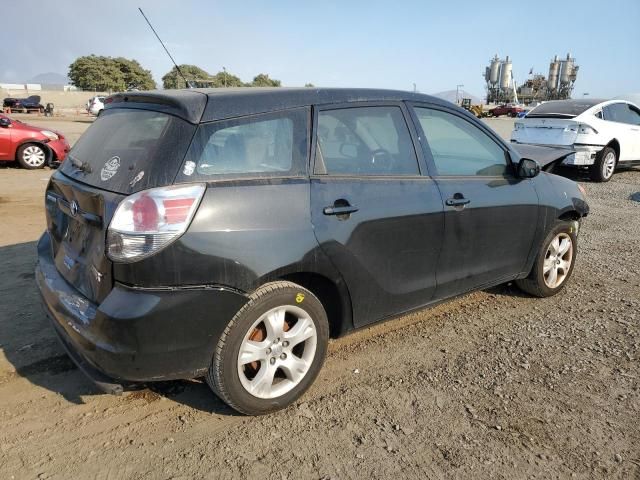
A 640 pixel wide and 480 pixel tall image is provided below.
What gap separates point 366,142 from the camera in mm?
3135

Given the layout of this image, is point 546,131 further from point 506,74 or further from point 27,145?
point 506,74

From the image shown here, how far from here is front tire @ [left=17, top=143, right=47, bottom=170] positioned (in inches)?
451

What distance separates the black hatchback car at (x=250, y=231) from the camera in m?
2.33

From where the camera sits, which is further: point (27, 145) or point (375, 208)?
point (27, 145)

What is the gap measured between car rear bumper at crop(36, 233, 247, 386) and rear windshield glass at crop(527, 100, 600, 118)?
1027cm

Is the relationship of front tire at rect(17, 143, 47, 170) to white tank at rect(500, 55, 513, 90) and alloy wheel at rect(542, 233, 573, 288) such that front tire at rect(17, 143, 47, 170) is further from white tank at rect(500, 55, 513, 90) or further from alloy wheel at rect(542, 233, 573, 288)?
white tank at rect(500, 55, 513, 90)

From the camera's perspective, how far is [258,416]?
2764 mm

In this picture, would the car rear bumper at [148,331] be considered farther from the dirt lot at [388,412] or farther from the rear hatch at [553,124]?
the rear hatch at [553,124]

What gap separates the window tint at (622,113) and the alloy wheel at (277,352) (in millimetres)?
10562

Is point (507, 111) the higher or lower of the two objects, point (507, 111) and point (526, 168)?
the higher

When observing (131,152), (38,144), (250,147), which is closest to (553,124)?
(250,147)

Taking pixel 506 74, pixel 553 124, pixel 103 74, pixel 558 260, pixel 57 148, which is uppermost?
pixel 506 74

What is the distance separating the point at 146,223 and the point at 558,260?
3665 mm

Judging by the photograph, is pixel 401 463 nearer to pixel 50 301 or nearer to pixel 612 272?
pixel 50 301
